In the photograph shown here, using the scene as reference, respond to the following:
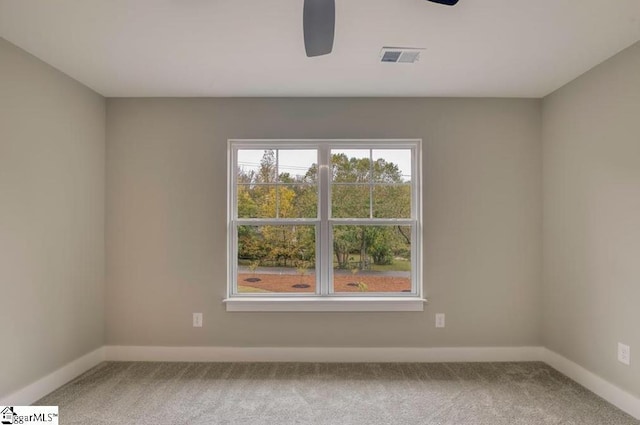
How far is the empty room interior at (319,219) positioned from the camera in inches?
87.3

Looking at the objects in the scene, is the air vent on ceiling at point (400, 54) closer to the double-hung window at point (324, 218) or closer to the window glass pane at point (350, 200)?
the double-hung window at point (324, 218)

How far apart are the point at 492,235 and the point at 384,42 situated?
1921mm

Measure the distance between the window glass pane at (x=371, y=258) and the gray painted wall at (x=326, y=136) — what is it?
0.74ft

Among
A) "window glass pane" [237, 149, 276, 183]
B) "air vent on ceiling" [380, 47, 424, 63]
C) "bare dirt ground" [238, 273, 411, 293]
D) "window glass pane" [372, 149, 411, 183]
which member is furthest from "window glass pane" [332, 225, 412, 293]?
"air vent on ceiling" [380, 47, 424, 63]

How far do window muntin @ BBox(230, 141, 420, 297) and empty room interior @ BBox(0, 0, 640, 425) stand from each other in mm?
21

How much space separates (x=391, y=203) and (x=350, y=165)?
0.51 m

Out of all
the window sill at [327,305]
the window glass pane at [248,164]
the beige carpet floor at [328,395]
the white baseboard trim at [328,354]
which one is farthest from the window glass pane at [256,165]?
the beige carpet floor at [328,395]

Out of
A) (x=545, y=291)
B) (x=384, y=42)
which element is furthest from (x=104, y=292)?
(x=545, y=291)

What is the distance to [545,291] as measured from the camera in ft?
10.1

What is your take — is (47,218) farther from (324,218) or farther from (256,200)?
(324,218)

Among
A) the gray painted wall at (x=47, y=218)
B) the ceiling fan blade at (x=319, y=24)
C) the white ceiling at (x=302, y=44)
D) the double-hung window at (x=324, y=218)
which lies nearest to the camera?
the ceiling fan blade at (x=319, y=24)

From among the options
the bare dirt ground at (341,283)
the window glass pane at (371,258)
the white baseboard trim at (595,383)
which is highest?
the window glass pane at (371,258)

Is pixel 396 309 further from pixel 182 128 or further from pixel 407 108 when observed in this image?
pixel 182 128

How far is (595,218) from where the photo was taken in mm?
2545
